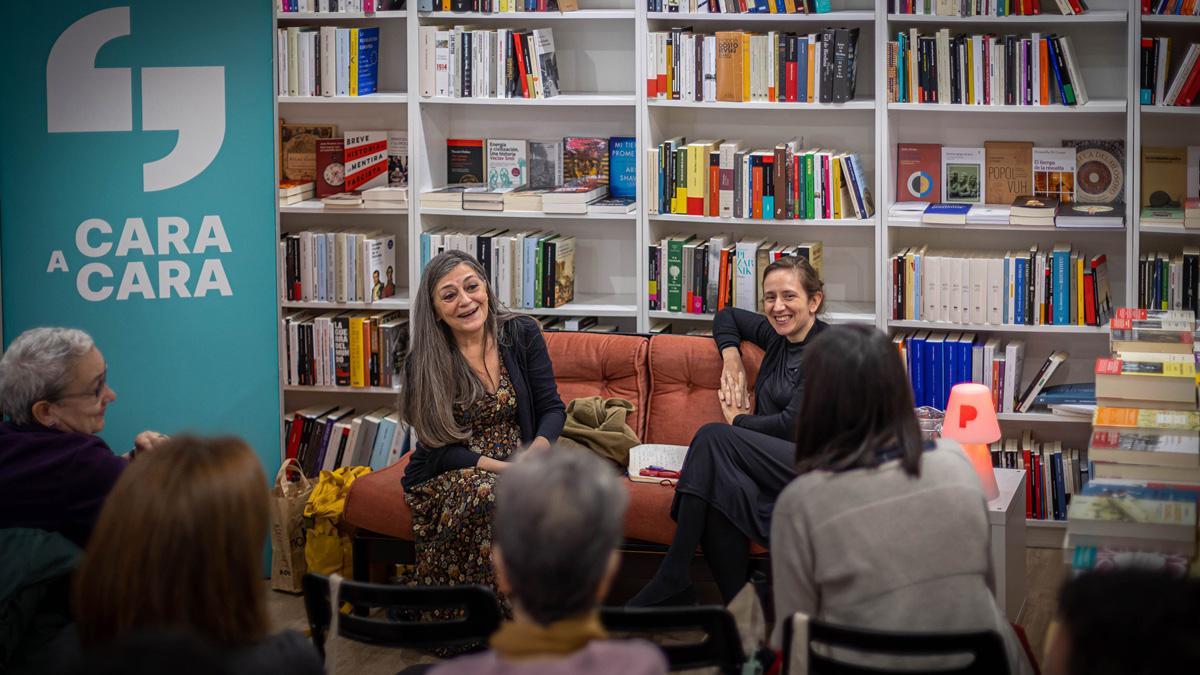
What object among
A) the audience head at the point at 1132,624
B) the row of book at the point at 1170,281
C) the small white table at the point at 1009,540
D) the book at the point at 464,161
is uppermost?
the book at the point at 464,161

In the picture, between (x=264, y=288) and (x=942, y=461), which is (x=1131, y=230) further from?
(x=264, y=288)

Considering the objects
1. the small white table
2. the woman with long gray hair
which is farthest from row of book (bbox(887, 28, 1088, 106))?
the woman with long gray hair

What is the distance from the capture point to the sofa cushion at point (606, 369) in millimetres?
4996

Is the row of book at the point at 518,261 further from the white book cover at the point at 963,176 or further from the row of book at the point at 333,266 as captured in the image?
the white book cover at the point at 963,176

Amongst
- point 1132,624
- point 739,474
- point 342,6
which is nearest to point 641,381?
point 739,474

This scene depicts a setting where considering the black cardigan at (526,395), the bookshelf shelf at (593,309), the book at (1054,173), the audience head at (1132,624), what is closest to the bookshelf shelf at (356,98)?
the bookshelf shelf at (593,309)

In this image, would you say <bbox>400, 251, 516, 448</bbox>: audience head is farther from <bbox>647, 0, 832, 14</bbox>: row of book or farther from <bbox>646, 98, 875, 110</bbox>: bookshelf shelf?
<bbox>647, 0, 832, 14</bbox>: row of book

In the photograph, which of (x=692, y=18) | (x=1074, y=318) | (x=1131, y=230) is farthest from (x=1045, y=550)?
(x=692, y=18)

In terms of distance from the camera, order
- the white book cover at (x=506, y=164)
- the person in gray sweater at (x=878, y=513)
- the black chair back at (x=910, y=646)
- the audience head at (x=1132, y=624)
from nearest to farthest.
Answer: the audience head at (x=1132, y=624) → the black chair back at (x=910, y=646) → the person in gray sweater at (x=878, y=513) → the white book cover at (x=506, y=164)

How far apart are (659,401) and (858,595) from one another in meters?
2.50

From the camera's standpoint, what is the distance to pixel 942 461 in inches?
100

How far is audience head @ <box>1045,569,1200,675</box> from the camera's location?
162 cm

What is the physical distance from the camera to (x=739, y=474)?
4.26 meters

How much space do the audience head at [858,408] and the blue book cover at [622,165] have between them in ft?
9.90
